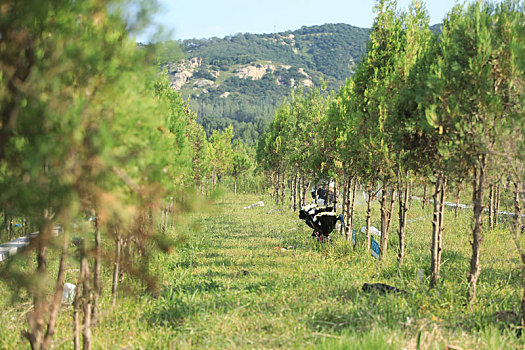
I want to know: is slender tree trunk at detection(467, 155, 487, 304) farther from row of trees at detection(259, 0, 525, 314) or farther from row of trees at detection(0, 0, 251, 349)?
row of trees at detection(0, 0, 251, 349)

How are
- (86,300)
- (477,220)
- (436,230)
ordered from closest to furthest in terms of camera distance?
(86,300) < (477,220) < (436,230)

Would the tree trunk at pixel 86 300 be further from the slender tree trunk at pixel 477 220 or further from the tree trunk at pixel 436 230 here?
the tree trunk at pixel 436 230

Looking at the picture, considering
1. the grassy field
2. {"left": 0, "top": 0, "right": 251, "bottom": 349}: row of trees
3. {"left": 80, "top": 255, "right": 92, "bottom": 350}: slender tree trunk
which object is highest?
{"left": 0, "top": 0, "right": 251, "bottom": 349}: row of trees

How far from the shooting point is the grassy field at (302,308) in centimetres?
489

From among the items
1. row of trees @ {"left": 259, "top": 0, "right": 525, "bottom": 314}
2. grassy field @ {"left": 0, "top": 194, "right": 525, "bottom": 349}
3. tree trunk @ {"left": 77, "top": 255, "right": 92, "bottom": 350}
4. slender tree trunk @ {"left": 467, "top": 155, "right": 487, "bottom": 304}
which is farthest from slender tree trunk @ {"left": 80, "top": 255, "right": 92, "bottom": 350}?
slender tree trunk @ {"left": 467, "top": 155, "right": 487, "bottom": 304}

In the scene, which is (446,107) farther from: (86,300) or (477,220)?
(86,300)

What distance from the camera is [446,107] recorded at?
6.10 m

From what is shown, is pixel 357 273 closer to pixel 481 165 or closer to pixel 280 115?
pixel 481 165

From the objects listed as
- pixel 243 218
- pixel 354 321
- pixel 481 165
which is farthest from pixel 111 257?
pixel 243 218

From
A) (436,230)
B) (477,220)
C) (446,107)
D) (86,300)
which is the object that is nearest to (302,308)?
(436,230)

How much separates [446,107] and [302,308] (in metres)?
4.02

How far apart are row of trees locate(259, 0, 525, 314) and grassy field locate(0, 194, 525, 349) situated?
709 mm

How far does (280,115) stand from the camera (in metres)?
26.1

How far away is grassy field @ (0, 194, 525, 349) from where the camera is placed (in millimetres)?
4891
